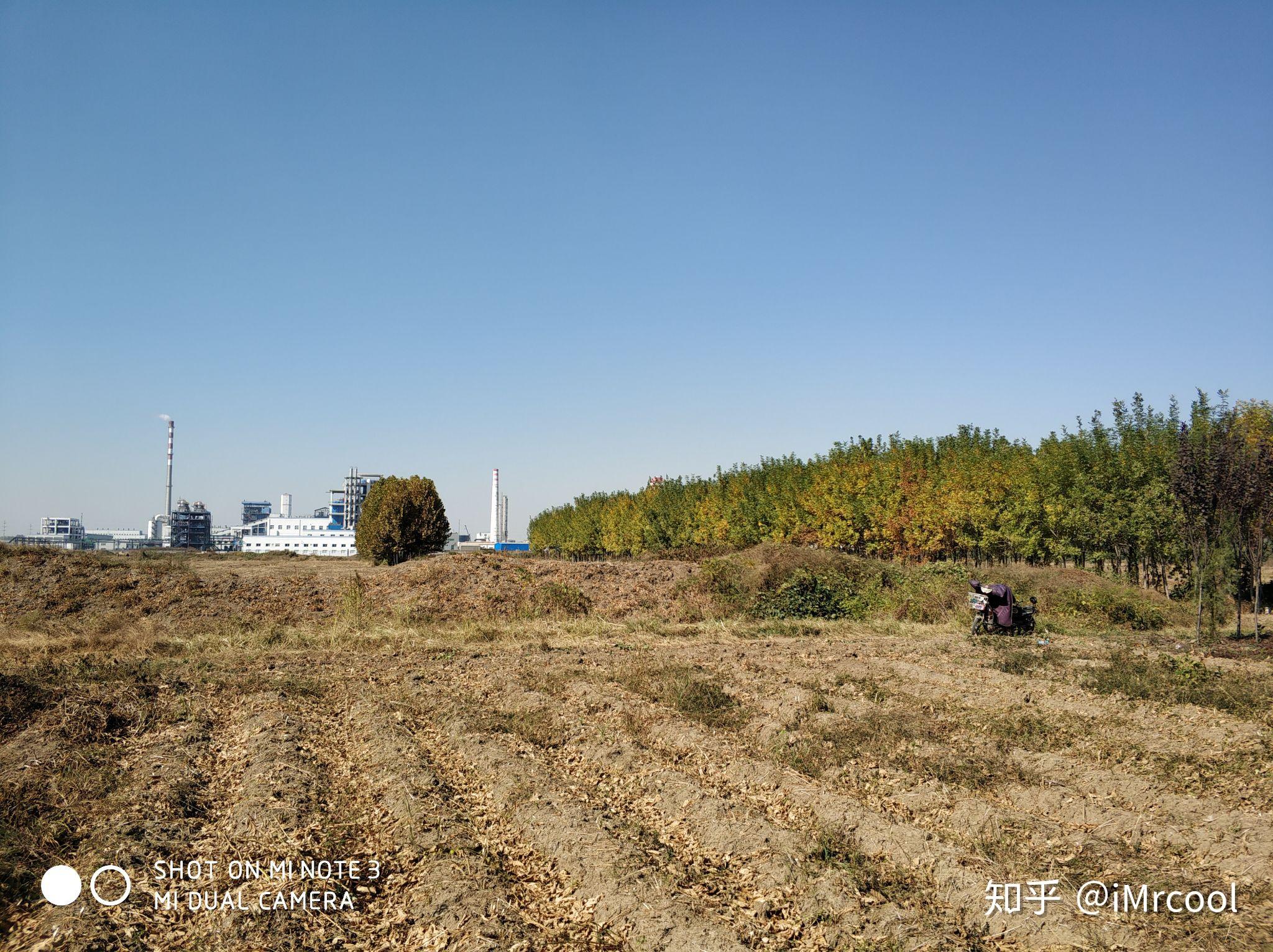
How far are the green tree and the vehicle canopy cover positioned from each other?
36.5 meters

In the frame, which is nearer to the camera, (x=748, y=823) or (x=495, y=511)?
(x=748, y=823)

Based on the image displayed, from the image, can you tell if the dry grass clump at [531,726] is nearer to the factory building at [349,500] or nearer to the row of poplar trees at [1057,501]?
the row of poplar trees at [1057,501]

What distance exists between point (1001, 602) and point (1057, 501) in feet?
49.2

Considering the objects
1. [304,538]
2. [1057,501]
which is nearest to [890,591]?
[1057,501]

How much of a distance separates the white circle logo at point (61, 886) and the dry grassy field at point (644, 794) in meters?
0.08

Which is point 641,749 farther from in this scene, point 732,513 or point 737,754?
point 732,513

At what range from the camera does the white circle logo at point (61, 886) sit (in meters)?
5.49

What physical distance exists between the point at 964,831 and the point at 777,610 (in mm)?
16946

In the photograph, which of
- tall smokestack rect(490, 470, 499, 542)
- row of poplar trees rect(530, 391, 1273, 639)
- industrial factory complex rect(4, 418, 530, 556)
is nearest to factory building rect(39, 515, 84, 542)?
industrial factory complex rect(4, 418, 530, 556)

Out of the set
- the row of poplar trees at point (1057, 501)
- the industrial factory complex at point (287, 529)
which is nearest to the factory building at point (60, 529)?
the industrial factory complex at point (287, 529)

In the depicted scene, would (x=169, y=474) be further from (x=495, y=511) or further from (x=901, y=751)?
(x=901, y=751)

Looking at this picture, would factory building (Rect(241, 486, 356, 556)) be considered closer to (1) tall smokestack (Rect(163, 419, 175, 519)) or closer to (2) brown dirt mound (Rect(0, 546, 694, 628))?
(1) tall smokestack (Rect(163, 419, 175, 519))

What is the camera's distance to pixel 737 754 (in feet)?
29.2

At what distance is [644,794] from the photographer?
7.72 metres
